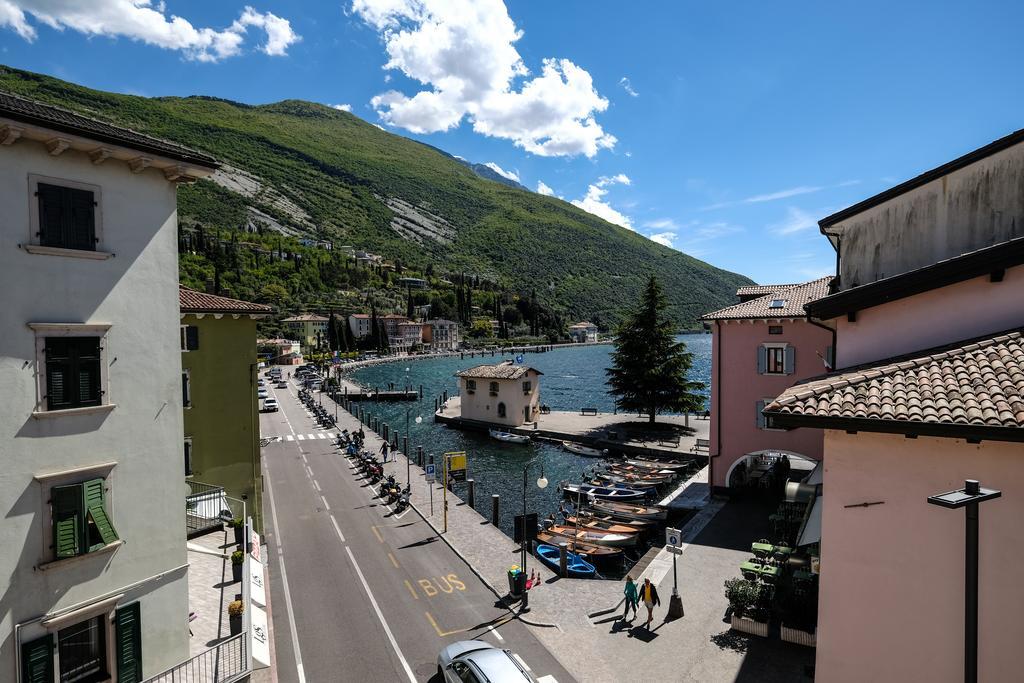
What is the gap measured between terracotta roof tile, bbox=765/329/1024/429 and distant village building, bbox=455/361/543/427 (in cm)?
4205

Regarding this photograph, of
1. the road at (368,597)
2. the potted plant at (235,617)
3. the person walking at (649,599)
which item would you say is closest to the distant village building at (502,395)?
the road at (368,597)

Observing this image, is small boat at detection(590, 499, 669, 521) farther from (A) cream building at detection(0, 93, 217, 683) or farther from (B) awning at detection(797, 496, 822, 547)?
(A) cream building at detection(0, 93, 217, 683)

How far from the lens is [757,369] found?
2570 centimetres

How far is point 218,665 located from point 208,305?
41.2 feet

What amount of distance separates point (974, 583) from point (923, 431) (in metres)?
1.71

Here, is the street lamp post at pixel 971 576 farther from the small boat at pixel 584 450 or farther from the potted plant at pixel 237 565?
the small boat at pixel 584 450

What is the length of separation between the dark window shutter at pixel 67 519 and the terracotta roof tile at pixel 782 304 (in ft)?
77.0

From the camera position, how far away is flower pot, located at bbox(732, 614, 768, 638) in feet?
44.2

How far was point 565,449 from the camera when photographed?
43.2 m

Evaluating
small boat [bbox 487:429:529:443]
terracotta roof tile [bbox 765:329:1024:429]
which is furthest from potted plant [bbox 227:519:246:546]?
small boat [bbox 487:429:529:443]

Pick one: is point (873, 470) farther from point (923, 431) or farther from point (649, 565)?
point (649, 565)

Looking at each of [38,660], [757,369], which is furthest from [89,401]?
[757,369]

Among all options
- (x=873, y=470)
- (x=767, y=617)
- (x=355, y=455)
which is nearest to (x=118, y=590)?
(x=873, y=470)

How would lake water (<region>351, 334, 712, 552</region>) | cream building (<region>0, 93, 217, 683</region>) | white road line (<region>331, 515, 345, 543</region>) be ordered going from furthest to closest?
lake water (<region>351, 334, 712, 552</region>) < white road line (<region>331, 515, 345, 543</region>) < cream building (<region>0, 93, 217, 683</region>)
